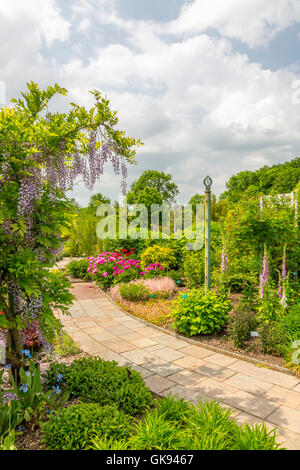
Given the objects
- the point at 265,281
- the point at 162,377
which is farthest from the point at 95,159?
the point at 265,281

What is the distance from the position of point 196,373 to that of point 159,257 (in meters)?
5.24

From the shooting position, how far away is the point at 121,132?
3043 millimetres

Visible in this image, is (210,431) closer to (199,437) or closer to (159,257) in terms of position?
(199,437)

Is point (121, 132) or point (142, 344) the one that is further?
point (142, 344)

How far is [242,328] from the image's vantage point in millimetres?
3916

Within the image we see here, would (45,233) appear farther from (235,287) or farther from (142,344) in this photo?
(235,287)

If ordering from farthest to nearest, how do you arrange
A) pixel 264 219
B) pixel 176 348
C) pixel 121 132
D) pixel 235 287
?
pixel 235 287, pixel 264 219, pixel 176 348, pixel 121 132

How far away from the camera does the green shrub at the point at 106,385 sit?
2391 millimetres

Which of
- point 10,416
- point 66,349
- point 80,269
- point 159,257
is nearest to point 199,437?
point 10,416

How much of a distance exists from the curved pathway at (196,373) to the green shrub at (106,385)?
17.0 inches

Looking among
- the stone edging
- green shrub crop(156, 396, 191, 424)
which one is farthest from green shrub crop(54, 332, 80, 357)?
green shrub crop(156, 396, 191, 424)

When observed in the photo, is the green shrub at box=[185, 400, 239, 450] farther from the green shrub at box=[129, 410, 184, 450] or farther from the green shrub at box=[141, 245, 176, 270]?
the green shrub at box=[141, 245, 176, 270]

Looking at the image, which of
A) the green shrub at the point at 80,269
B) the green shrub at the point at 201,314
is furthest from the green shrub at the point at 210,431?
the green shrub at the point at 80,269
